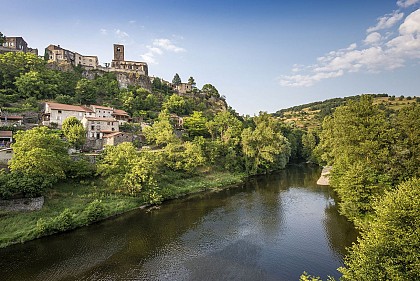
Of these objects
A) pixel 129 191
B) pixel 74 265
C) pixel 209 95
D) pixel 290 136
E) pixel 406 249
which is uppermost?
pixel 209 95

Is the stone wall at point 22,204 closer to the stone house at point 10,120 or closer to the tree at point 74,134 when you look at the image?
the tree at point 74,134

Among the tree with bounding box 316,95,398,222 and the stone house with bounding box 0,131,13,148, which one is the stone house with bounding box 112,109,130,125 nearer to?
the stone house with bounding box 0,131,13,148

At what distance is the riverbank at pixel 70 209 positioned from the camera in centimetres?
2275

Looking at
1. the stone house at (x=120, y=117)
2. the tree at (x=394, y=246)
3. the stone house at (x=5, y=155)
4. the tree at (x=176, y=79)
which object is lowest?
the tree at (x=394, y=246)

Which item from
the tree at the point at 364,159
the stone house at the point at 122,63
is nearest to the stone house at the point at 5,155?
the tree at the point at 364,159

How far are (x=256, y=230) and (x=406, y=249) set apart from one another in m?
14.5

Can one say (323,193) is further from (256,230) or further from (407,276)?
(407,276)

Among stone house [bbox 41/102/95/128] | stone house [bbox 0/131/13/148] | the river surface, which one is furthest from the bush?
stone house [bbox 41/102/95/128]

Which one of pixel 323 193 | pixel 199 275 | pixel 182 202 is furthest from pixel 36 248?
pixel 323 193

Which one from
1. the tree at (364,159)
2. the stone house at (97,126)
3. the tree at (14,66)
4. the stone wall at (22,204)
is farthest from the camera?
the tree at (14,66)

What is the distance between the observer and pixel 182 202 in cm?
3422

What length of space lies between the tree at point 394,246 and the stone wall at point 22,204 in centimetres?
2712

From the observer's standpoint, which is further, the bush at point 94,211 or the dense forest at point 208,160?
the bush at point 94,211

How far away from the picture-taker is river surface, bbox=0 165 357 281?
18.0 meters
